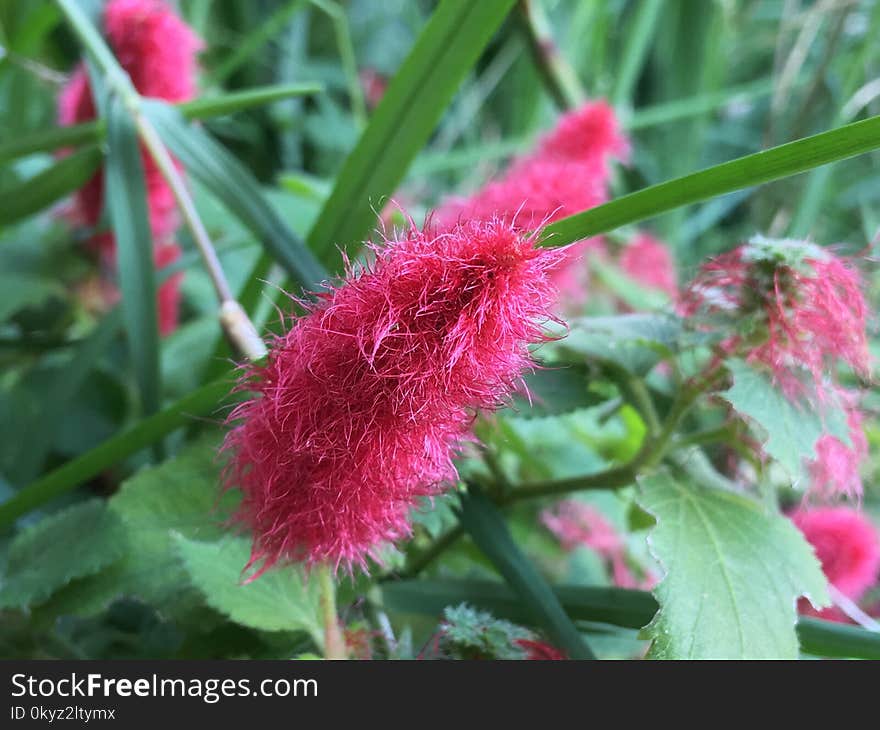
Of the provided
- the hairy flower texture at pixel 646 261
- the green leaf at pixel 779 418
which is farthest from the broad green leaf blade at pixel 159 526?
the hairy flower texture at pixel 646 261

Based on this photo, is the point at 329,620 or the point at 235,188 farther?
the point at 235,188

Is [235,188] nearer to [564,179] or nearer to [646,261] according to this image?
[564,179]

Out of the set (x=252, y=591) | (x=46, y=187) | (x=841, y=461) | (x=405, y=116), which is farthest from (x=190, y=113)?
(x=841, y=461)

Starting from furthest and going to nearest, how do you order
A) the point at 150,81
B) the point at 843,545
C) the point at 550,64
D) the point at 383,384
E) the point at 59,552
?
the point at 550,64
the point at 150,81
the point at 843,545
the point at 59,552
the point at 383,384

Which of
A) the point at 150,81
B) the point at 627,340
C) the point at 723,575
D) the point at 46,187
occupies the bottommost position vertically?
the point at 723,575

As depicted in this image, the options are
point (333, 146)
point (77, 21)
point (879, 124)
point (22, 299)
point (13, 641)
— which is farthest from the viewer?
point (333, 146)

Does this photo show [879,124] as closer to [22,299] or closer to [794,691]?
[794,691]

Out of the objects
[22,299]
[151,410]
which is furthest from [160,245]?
[151,410]
